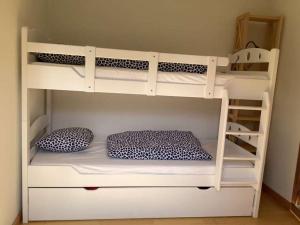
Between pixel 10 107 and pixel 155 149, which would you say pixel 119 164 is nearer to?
pixel 155 149

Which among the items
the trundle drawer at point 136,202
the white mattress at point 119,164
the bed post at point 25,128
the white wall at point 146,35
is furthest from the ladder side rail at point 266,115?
the bed post at point 25,128

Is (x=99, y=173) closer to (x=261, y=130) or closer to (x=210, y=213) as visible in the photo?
(x=210, y=213)

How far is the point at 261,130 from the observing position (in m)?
2.35

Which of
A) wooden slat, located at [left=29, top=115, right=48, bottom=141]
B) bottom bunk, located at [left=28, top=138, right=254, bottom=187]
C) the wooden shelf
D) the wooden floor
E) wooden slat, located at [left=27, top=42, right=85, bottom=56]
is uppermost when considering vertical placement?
wooden slat, located at [left=27, top=42, right=85, bottom=56]

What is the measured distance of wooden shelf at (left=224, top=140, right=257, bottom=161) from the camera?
7.57 feet

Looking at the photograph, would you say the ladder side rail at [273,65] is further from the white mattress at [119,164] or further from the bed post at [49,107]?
the bed post at [49,107]

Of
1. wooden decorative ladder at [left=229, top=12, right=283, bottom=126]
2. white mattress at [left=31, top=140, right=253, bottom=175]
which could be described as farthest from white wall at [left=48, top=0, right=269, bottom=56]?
white mattress at [left=31, top=140, right=253, bottom=175]

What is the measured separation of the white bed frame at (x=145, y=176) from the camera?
80.9 inches

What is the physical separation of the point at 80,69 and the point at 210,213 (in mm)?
1584

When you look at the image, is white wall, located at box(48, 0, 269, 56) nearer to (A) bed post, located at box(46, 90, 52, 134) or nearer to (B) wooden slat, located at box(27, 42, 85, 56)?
(A) bed post, located at box(46, 90, 52, 134)

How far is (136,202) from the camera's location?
7.65 feet

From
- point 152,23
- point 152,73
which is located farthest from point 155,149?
point 152,23

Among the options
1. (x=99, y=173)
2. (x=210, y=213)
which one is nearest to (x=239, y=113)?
(x=210, y=213)

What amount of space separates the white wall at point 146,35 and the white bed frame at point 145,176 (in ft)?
2.37
